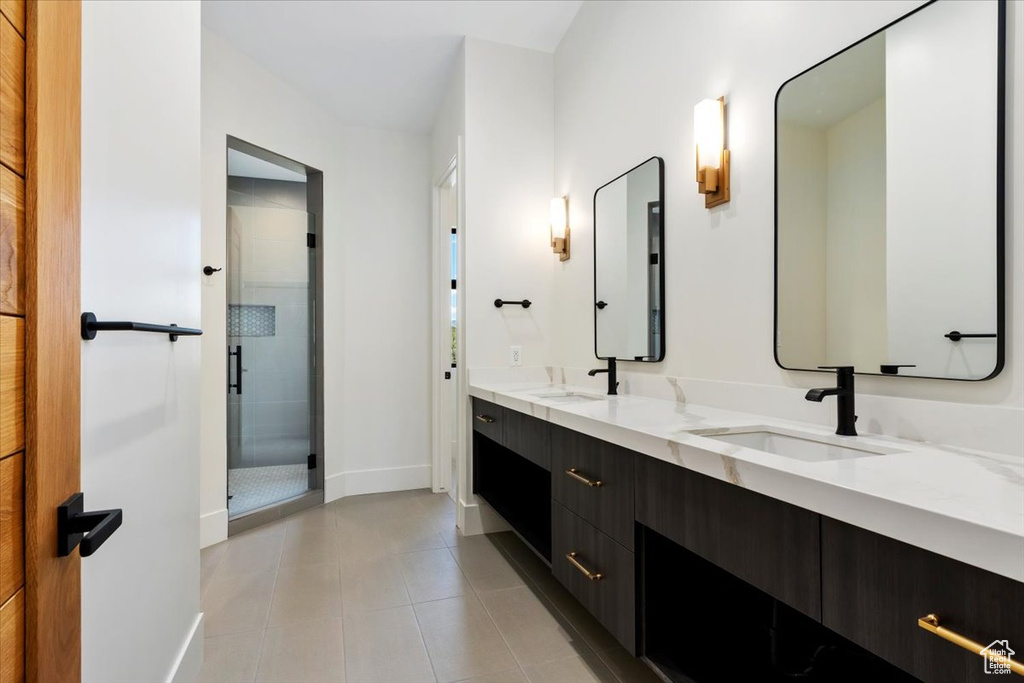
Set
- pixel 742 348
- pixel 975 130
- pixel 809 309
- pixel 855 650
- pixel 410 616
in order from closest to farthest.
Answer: pixel 975 130, pixel 855 650, pixel 809 309, pixel 742 348, pixel 410 616

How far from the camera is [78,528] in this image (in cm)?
71

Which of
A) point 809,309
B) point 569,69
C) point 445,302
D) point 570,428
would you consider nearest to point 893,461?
point 809,309

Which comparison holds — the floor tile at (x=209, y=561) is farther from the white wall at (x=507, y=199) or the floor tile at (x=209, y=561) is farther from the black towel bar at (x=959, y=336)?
the black towel bar at (x=959, y=336)

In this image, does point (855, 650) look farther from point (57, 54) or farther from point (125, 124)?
point (125, 124)

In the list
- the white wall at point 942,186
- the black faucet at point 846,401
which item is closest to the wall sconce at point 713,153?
the white wall at point 942,186

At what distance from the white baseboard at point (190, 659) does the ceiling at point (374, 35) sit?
9.45ft

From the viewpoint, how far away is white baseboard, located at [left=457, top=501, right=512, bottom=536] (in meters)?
3.05

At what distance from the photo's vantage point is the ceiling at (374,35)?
2805 mm

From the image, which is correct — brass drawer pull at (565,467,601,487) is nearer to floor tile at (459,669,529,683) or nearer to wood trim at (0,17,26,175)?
floor tile at (459,669,529,683)

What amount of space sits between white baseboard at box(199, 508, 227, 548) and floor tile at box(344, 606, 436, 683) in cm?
131

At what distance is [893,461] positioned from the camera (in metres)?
1.05

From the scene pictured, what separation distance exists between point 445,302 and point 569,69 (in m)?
1.72

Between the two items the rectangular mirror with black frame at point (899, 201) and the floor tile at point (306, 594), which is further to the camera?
the floor tile at point (306, 594)

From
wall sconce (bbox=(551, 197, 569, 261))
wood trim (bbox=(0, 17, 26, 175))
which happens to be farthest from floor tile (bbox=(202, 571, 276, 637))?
wall sconce (bbox=(551, 197, 569, 261))
